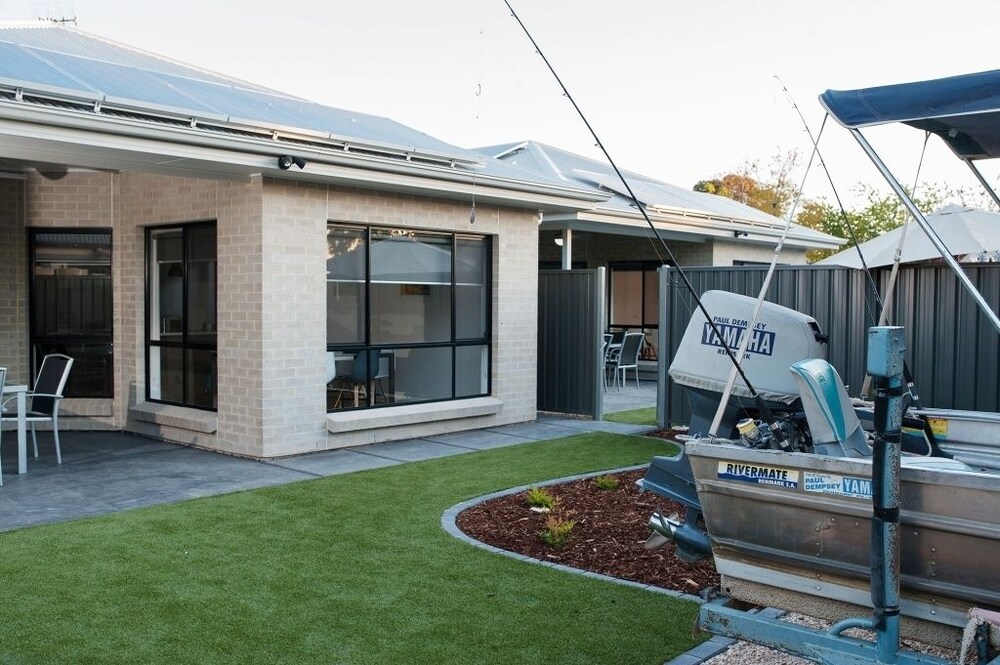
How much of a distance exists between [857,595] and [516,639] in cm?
171

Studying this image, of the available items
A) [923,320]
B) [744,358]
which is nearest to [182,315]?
[744,358]

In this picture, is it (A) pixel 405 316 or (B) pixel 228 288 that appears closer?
(B) pixel 228 288

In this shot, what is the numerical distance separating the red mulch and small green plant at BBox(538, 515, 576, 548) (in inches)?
1.4

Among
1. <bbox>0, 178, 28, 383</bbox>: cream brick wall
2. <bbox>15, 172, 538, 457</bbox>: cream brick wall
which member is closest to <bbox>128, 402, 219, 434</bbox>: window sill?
<bbox>15, 172, 538, 457</bbox>: cream brick wall

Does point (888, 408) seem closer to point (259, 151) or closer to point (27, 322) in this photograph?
point (259, 151)

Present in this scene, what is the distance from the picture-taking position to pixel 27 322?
1071cm

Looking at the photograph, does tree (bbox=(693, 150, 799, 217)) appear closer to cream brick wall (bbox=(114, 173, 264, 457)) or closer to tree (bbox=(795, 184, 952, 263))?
tree (bbox=(795, 184, 952, 263))

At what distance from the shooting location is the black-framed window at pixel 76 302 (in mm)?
10797

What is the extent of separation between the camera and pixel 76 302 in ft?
35.7

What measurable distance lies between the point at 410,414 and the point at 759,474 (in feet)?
23.4

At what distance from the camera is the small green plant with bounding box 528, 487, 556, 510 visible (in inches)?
277

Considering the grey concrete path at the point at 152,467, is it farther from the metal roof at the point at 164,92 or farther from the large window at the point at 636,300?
the large window at the point at 636,300

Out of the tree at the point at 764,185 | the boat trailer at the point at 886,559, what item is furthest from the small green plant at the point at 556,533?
the tree at the point at 764,185

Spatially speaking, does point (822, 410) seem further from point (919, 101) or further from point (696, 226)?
point (696, 226)
